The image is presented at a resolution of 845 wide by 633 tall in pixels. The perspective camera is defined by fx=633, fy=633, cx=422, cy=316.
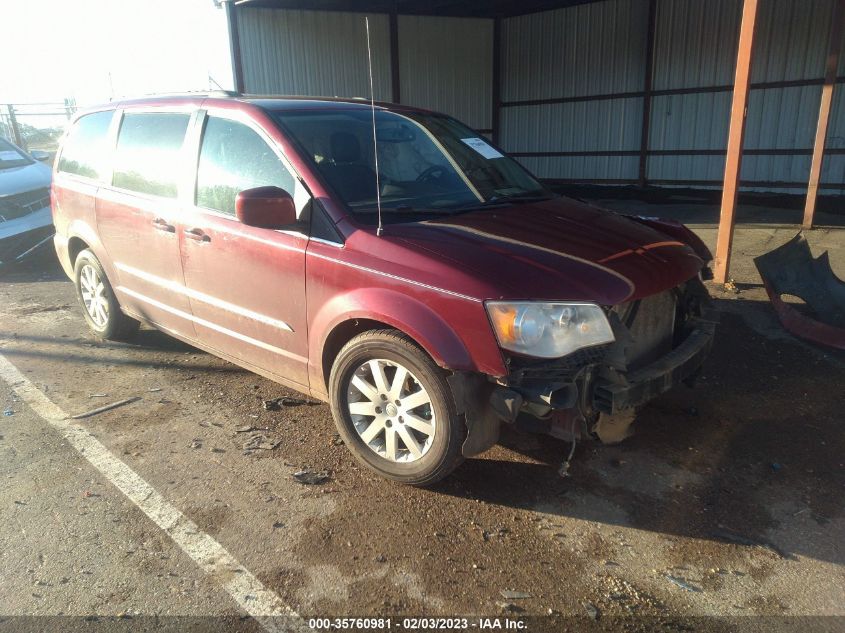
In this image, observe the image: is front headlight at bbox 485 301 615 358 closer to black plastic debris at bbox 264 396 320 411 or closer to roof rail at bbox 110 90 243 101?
black plastic debris at bbox 264 396 320 411

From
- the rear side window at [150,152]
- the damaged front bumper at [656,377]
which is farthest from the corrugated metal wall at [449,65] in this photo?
the damaged front bumper at [656,377]

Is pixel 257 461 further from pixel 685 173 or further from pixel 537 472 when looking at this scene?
pixel 685 173

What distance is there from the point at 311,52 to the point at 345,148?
1124 cm

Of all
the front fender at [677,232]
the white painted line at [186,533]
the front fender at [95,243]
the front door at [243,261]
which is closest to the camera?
the white painted line at [186,533]

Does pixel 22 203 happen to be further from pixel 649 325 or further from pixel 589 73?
pixel 589 73

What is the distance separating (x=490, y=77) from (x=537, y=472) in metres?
14.3

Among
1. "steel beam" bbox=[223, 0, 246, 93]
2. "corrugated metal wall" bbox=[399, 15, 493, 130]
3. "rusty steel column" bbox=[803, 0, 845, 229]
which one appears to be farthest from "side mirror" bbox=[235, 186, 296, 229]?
"corrugated metal wall" bbox=[399, 15, 493, 130]

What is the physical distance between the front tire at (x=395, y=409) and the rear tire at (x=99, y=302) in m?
2.74

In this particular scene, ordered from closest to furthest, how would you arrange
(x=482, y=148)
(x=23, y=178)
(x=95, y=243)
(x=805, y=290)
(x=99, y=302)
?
(x=482, y=148) < (x=95, y=243) < (x=99, y=302) < (x=805, y=290) < (x=23, y=178)

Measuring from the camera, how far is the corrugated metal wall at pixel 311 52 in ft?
42.1

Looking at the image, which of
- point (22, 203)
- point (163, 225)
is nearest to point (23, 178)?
point (22, 203)

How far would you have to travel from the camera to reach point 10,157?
9.10m

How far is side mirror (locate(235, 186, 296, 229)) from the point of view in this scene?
3.10 meters

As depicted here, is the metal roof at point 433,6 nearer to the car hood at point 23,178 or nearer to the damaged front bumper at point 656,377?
the car hood at point 23,178
